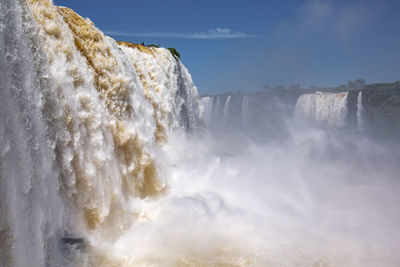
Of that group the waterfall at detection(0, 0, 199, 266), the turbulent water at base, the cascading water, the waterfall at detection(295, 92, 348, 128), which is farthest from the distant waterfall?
the waterfall at detection(0, 0, 199, 266)

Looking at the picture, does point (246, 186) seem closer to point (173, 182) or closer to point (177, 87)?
point (173, 182)

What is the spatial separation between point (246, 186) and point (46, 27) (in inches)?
235

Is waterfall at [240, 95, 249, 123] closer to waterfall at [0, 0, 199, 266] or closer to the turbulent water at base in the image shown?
the turbulent water at base

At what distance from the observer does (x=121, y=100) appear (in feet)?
18.4

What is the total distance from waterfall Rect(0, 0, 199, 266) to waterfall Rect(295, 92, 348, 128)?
592 inches

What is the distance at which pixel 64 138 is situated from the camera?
12.2 ft

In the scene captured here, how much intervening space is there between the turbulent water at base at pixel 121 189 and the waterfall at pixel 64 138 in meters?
0.02

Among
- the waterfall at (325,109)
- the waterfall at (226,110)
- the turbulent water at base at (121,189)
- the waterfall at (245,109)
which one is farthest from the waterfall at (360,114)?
the waterfall at (226,110)

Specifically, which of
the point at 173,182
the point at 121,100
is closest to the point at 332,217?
the point at 173,182

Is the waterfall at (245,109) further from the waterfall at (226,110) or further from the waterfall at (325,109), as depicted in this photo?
the waterfall at (325,109)

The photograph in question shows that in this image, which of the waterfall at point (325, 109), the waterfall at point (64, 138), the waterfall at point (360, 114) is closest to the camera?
the waterfall at point (64, 138)

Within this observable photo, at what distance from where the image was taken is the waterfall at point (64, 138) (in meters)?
2.61

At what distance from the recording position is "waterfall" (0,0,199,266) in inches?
103

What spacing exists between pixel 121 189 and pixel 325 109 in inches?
688
